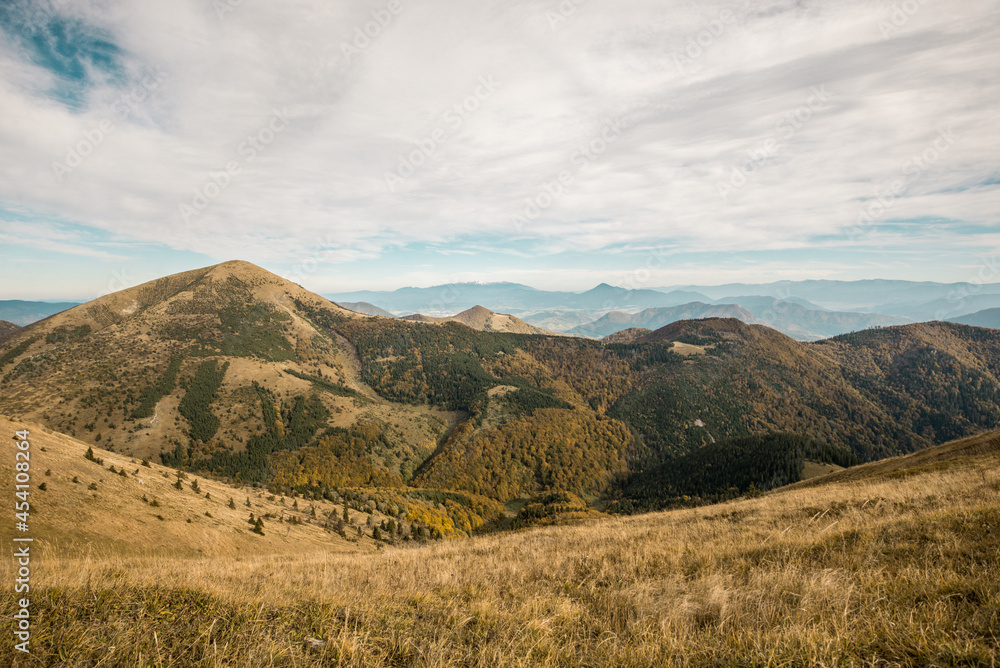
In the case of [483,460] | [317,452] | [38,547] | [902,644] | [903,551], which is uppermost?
[902,644]

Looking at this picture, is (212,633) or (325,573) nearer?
(212,633)

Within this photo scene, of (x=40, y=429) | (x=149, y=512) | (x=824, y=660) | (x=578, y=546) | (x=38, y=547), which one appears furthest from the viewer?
(x=40, y=429)

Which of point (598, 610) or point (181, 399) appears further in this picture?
point (181, 399)

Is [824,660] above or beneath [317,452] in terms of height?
above

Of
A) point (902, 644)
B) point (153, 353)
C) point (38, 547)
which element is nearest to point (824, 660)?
point (902, 644)

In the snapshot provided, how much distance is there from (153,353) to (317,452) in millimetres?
99582

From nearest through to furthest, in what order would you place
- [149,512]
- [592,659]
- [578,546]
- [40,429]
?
1. [592,659]
2. [578,546]
3. [149,512]
4. [40,429]

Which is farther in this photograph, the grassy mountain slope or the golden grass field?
the grassy mountain slope

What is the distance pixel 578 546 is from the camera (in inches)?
461

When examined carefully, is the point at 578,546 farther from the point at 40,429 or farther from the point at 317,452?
the point at 317,452

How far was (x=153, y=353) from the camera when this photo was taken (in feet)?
560

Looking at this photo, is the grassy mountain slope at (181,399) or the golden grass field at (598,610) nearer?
the golden grass field at (598,610)

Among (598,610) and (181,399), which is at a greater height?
(598,610)

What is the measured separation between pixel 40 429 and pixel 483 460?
464 feet
